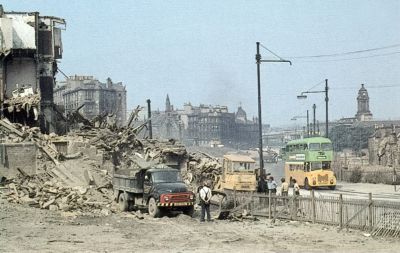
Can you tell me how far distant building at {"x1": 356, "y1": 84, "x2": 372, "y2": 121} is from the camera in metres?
135

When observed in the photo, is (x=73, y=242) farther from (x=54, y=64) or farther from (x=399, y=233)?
(x=54, y=64)

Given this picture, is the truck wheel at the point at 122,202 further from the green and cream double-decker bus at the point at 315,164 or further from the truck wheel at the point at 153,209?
the green and cream double-decker bus at the point at 315,164

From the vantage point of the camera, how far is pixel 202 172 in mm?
39812

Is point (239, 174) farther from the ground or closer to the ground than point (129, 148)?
closer to the ground

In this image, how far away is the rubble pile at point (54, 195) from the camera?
24.8m

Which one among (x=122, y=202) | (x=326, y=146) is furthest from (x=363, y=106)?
(x=122, y=202)

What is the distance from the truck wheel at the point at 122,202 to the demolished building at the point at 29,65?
2018cm

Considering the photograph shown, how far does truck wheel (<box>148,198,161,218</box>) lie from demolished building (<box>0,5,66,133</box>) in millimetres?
23344

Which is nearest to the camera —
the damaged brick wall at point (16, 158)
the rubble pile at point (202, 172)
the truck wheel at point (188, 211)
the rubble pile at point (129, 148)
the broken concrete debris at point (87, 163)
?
the truck wheel at point (188, 211)

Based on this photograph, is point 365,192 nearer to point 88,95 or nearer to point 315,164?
point 315,164

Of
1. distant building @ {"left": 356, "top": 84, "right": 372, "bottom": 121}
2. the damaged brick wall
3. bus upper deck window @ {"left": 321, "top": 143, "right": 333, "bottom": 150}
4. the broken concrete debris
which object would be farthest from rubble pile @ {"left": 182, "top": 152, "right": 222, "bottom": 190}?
distant building @ {"left": 356, "top": 84, "right": 372, "bottom": 121}

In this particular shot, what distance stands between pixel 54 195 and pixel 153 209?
5821 millimetres

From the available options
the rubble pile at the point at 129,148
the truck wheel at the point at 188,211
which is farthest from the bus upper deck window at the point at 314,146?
the truck wheel at the point at 188,211

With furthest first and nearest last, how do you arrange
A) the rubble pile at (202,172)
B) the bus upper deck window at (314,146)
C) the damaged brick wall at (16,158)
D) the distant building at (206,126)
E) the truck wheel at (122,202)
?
the distant building at (206,126), the bus upper deck window at (314,146), the rubble pile at (202,172), the damaged brick wall at (16,158), the truck wheel at (122,202)
